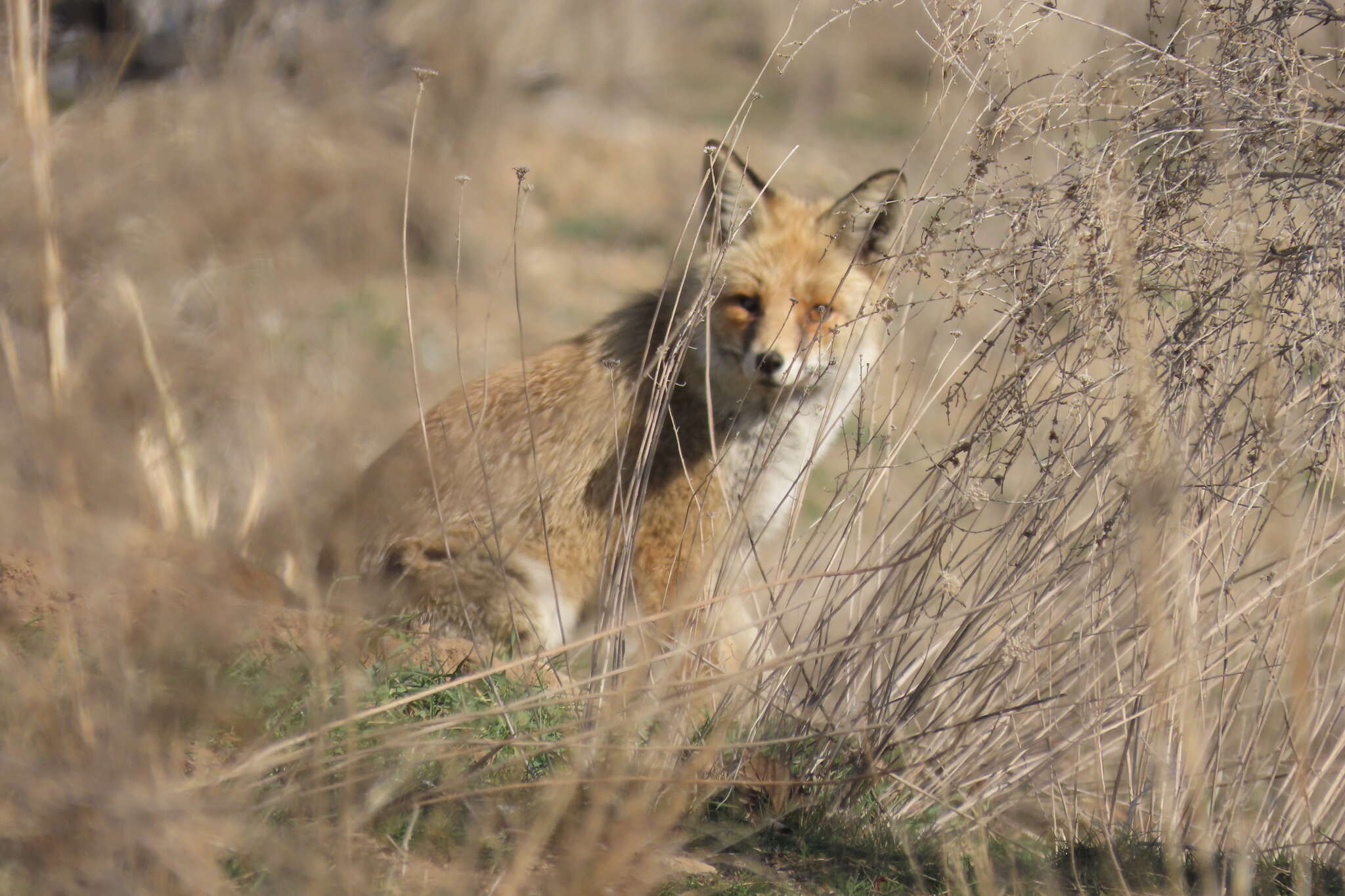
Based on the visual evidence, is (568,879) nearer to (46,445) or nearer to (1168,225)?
(46,445)

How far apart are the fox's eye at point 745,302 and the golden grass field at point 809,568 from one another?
4.15ft

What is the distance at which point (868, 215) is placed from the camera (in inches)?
165

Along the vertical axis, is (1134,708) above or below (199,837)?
below

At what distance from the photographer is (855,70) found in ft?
58.4

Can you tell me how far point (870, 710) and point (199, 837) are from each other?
5.72 ft

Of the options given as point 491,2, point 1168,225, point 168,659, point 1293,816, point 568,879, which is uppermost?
point 491,2

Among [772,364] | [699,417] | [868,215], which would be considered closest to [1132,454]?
[772,364]

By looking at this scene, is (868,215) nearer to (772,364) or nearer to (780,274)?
(780,274)

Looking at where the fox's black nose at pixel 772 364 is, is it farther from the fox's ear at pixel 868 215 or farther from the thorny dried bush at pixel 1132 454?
the thorny dried bush at pixel 1132 454

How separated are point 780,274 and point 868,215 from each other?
530 millimetres

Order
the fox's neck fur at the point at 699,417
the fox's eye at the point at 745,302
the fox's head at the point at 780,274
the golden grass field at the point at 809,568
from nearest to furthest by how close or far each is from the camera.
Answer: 1. the golden grass field at the point at 809,568
2. the fox's head at the point at 780,274
3. the fox's neck fur at the point at 699,417
4. the fox's eye at the point at 745,302

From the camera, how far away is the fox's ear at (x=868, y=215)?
3.92 metres

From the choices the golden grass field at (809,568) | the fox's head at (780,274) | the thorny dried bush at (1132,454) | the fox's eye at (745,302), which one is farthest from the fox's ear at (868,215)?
the thorny dried bush at (1132,454)

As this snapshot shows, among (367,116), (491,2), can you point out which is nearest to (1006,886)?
(367,116)
